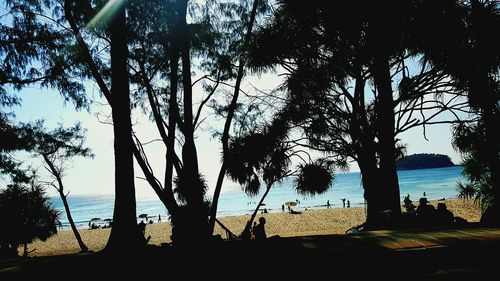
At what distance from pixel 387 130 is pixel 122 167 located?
486cm

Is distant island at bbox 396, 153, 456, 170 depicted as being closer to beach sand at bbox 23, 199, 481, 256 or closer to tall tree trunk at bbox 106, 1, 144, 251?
beach sand at bbox 23, 199, 481, 256

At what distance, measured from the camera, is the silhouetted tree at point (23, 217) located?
39.5 ft

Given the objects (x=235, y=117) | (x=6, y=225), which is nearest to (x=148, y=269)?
(x=235, y=117)

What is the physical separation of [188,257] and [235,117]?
6966 mm

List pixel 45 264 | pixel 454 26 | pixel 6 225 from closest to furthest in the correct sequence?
pixel 45 264, pixel 454 26, pixel 6 225

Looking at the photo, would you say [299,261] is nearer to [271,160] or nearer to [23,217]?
[271,160]

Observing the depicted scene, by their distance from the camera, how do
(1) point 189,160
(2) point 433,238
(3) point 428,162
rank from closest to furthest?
(2) point 433,238 < (1) point 189,160 < (3) point 428,162

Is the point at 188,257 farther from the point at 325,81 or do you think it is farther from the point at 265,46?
the point at 325,81

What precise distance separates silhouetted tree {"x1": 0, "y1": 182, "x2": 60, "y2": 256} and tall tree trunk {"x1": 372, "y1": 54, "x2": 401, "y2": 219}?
12018mm

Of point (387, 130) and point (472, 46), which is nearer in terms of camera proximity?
point (472, 46)

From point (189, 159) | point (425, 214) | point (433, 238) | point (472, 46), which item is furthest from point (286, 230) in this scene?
point (433, 238)

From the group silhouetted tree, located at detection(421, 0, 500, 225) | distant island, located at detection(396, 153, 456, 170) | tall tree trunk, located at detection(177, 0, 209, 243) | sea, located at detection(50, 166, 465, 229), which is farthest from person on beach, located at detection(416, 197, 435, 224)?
distant island, located at detection(396, 153, 456, 170)

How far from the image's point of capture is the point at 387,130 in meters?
6.32

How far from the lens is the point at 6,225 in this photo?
11891 mm
